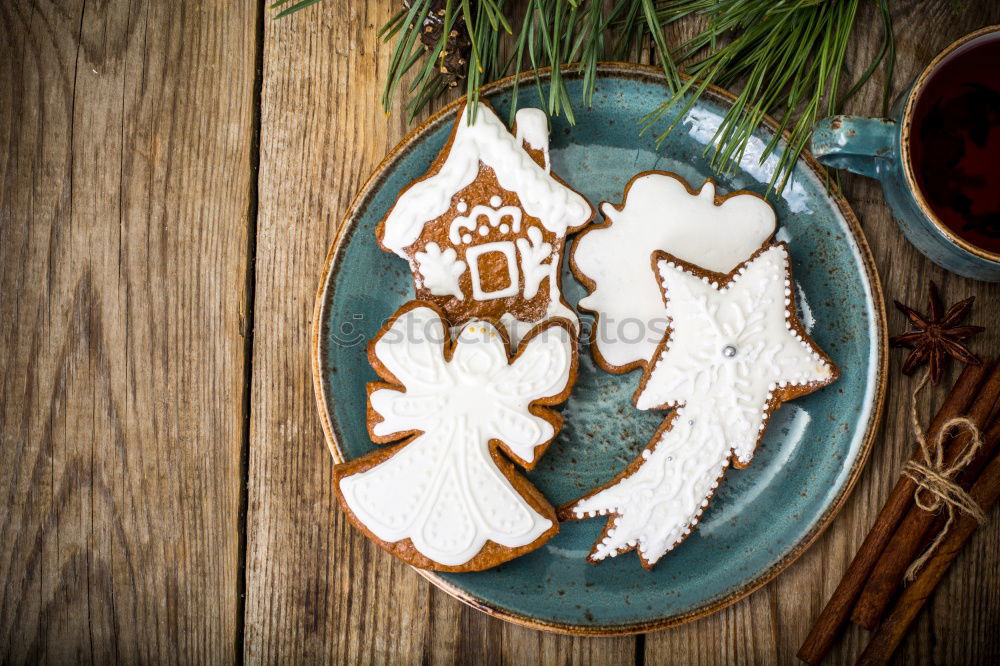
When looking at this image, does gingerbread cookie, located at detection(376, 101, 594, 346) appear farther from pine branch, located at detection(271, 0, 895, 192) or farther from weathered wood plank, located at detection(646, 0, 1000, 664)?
weathered wood plank, located at detection(646, 0, 1000, 664)

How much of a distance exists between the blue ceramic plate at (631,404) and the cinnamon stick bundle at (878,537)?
14 cm

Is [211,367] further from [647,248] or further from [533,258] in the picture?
[647,248]

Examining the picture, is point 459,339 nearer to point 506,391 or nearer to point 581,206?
point 506,391

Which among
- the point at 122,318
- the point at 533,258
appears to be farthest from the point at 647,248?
the point at 122,318

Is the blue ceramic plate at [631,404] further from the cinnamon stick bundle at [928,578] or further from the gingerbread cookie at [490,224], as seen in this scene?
the cinnamon stick bundle at [928,578]

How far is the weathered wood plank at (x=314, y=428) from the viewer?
4.61 feet

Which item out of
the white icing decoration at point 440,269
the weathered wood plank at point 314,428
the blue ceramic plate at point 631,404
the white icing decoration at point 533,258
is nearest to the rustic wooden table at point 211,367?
the weathered wood plank at point 314,428

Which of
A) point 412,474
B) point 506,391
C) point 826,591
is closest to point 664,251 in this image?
point 506,391

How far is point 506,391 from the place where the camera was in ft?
4.10

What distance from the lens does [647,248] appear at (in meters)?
1.34

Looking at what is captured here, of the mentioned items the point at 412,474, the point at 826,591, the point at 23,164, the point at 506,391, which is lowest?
the point at 826,591

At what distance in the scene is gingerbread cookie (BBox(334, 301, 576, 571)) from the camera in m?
1.25

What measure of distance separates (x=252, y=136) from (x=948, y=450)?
1621 mm

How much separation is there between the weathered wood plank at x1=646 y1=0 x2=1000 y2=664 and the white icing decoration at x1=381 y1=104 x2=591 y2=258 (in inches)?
26.7
